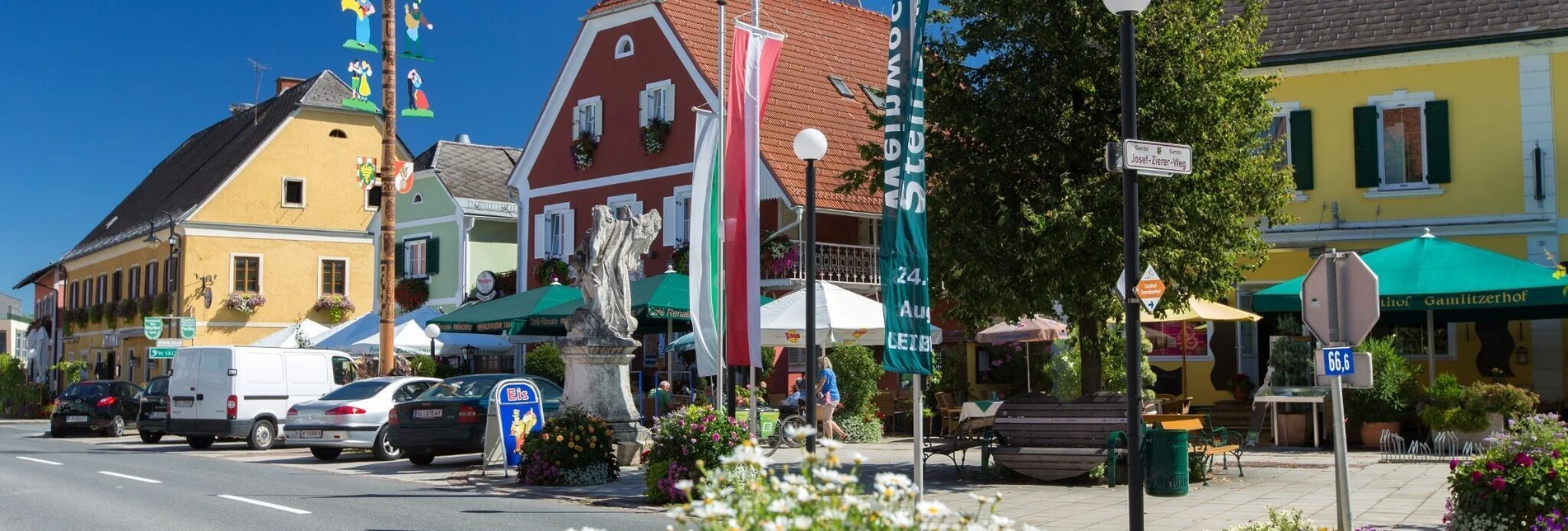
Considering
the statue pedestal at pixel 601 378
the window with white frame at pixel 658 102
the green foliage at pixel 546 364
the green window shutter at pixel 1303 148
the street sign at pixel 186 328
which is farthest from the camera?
the street sign at pixel 186 328

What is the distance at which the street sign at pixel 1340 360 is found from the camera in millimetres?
9383

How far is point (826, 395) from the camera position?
22.6 meters

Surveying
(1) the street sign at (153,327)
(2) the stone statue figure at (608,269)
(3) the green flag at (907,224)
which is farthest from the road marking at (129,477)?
(1) the street sign at (153,327)

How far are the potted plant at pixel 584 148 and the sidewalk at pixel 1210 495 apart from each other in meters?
16.6

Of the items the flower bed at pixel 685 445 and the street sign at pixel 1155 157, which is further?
the flower bed at pixel 685 445

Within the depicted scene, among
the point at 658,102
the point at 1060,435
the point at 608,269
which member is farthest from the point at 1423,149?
the point at 658,102

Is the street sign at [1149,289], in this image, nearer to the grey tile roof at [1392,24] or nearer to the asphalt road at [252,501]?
the asphalt road at [252,501]

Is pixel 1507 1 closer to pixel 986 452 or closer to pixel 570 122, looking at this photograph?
pixel 986 452

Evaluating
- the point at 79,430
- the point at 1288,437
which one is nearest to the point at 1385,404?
the point at 1288,437

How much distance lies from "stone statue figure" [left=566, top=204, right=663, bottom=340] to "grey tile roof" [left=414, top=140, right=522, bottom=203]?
23.7m

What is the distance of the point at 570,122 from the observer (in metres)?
34.8

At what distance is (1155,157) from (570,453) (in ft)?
27.4

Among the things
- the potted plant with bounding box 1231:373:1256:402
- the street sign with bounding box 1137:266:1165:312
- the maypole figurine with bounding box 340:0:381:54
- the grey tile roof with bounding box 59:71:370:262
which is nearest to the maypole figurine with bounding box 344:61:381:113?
the maypole figurine with bounding box 340:0:381:54

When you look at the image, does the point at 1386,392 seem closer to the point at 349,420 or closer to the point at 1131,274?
the point at 1131,274
